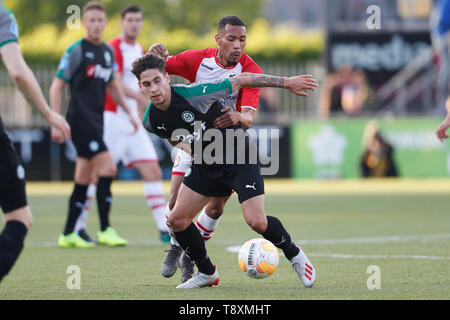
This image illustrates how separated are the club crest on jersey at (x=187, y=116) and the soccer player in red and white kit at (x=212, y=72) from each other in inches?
27.6

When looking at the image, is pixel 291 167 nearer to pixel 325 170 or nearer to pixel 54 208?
pixel 325 170

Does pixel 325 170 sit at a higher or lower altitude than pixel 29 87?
lower

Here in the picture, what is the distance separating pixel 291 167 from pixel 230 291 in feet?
50.5

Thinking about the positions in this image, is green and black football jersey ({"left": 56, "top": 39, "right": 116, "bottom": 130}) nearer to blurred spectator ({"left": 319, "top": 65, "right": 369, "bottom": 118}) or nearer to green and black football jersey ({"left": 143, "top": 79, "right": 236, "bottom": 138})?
green and black football jersey ({"left": 143, "top": 79, "right": 236, "bottom": 138})

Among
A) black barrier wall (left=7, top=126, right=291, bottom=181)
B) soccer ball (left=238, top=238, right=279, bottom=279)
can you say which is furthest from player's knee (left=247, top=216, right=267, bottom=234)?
black barrier wall (left=7, top=126, right=291, bottom=181)

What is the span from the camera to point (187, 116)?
6.62m

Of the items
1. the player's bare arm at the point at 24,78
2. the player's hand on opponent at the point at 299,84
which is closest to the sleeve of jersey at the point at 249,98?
the player's hand on opponent at the point at 299,84

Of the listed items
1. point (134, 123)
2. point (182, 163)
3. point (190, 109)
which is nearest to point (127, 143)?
point (134, 123)

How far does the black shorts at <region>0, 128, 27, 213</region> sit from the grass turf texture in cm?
88

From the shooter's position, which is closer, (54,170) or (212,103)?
(212,103)

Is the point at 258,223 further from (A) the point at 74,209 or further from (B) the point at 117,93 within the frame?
(B) the point at 117,93

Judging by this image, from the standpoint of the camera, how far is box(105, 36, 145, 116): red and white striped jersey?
418 inches
